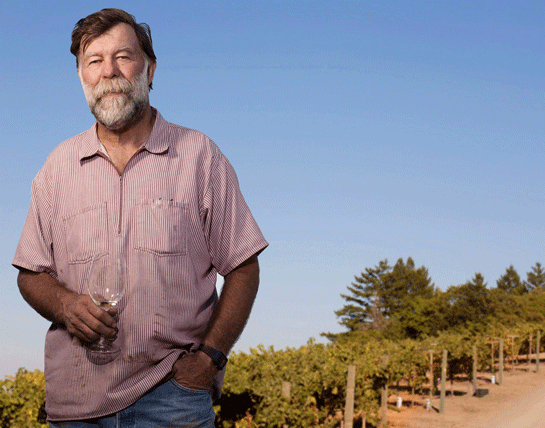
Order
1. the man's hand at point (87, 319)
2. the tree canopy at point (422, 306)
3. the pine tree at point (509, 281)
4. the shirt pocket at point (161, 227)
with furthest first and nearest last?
the pine tree at point (509, 281), the tree canopy at point (422, 306), the shirt pocket at point (161, 227), the man's hand at point (87, 319)

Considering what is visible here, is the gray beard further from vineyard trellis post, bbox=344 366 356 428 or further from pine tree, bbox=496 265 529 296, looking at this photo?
pine tree, bbox=496 265 529 296

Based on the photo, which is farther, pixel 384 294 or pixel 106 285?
pixel 384 294

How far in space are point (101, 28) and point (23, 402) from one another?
199 inches

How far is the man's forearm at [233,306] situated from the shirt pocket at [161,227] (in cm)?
27

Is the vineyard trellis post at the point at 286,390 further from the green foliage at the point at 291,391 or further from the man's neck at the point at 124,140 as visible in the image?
the man's neck at the point at 124,140

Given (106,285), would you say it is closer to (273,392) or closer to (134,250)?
(134,250)

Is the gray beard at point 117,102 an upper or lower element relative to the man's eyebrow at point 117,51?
lower

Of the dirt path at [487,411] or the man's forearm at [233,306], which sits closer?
the man's forearm at [233,306]

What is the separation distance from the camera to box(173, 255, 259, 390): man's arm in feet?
7.66

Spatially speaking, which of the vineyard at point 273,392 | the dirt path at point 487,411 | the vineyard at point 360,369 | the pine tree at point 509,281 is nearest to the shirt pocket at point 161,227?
the vineyard at point 273,392

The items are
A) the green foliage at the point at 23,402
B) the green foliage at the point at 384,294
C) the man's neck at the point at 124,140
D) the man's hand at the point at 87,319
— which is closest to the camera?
the man's hand at the point at 87,319

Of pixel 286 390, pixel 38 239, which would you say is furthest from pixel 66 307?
pixel 286 390

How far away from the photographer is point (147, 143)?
2.60 meters

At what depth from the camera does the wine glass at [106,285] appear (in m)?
2.30
